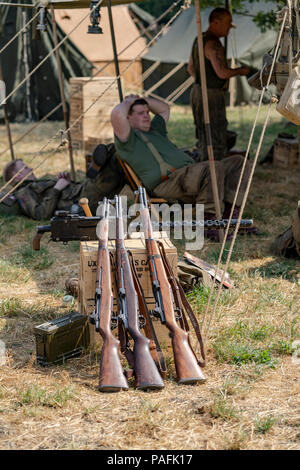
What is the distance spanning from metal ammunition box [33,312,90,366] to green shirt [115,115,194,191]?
2.76 meters

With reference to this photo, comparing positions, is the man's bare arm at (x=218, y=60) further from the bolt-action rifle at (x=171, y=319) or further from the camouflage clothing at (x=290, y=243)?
the bolt-action rifle at (x=171, y=319)

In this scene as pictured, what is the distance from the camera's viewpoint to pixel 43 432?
119 inches

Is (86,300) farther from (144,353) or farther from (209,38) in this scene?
(209,38)

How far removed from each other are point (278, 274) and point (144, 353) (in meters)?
2.48

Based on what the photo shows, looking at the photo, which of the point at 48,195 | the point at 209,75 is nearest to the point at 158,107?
the point at 48,195

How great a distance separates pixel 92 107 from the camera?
34.3ft

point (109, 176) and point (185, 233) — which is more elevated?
point (109, 176)

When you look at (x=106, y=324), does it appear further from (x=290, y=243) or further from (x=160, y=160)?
(x=160, y=160)

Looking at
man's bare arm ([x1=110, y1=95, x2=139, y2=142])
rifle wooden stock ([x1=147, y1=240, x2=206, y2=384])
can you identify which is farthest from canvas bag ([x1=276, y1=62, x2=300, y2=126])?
→ man's bare arm ([x1=110, y1=95, x2=139, y2=142])

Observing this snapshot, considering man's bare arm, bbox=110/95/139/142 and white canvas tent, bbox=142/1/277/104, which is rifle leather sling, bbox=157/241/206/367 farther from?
white canvas tent, bbox=142/1/277/104

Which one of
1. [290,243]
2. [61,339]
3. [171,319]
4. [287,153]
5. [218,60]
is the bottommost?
[287,153]

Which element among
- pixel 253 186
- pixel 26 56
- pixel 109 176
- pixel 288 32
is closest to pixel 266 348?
pixel 288 32

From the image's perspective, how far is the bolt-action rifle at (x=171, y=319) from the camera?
132 inches

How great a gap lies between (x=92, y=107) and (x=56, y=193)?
3.43 metres
